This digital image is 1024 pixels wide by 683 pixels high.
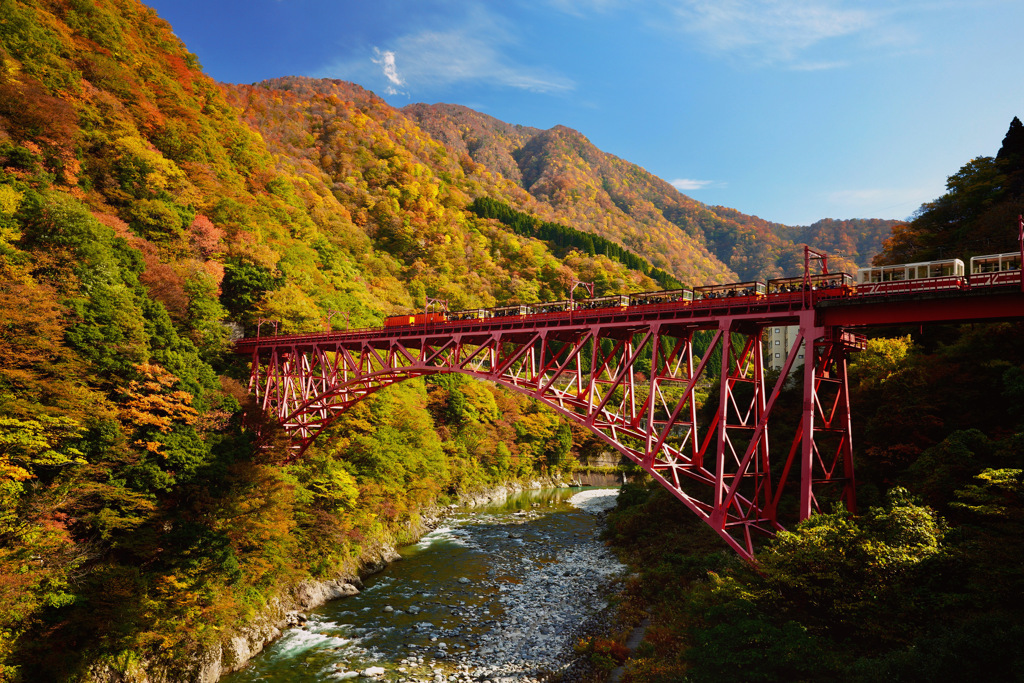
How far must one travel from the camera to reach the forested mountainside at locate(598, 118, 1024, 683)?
992cm

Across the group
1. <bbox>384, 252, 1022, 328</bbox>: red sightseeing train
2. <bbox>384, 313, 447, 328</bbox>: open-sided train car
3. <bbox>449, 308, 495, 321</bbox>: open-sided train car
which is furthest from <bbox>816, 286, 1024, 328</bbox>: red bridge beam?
<bbox>384, 313, 447, 328</bbox>: open-sided train car

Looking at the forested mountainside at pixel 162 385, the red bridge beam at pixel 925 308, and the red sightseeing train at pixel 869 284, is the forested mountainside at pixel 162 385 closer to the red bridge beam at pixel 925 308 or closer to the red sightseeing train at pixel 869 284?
the red sightseeing train at pixel 869 284

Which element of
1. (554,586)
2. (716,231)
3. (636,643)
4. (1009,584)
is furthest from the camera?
(716,231)

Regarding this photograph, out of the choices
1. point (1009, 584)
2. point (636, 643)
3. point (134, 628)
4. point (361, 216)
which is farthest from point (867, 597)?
point (361, 216)

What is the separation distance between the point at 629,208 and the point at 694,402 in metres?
132

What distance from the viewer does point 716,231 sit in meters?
142

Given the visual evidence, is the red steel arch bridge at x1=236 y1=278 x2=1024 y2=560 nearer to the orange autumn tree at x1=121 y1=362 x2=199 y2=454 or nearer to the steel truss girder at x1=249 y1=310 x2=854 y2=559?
the steel truss girder at x1=249 y1=310 x2=854 y2=559

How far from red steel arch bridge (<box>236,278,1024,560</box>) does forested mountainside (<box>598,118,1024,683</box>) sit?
1389 millimetres

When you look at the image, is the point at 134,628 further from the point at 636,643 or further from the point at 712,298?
the point at 712,298

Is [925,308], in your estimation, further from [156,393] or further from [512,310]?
[156,393]

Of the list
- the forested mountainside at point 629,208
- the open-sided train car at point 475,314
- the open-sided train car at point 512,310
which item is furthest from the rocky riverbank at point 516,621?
the forested mountainside at point 629,208

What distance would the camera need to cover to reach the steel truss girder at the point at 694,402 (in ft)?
49.5

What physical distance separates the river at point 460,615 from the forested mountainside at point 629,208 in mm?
86805

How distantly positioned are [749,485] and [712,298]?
439 inches
